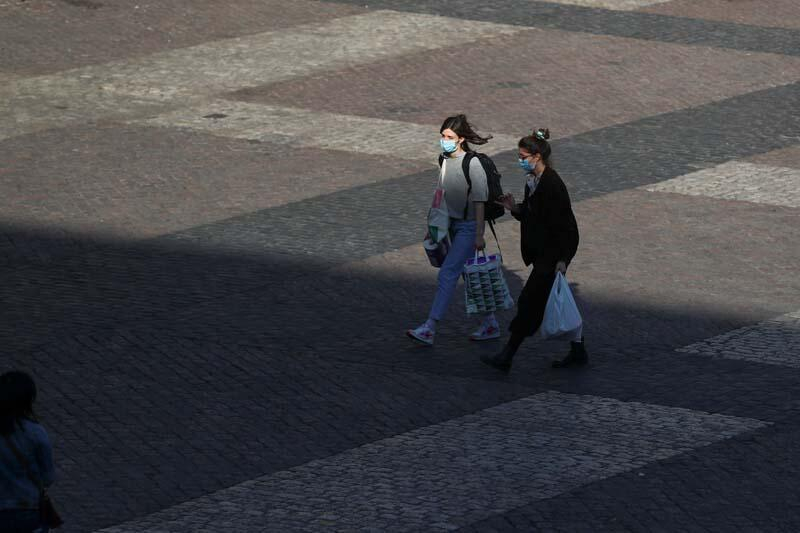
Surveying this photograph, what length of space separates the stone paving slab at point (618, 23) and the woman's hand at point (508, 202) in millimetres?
11077

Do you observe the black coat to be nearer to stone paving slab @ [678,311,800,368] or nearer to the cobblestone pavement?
the cobblestone pavement

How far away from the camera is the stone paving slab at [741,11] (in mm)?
22719

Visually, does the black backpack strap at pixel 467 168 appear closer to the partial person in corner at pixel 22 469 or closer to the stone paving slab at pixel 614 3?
the partial person in corner at pixel 22 469

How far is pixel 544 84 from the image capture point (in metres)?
19.0

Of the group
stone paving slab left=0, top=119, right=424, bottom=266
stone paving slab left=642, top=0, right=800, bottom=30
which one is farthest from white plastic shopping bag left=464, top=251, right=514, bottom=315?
stone paving slab left=642, top=0, right=800, bottom=30

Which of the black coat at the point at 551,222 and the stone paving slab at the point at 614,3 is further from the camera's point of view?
the stone paving slab at the point at 614,3

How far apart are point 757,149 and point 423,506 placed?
884 centimetres

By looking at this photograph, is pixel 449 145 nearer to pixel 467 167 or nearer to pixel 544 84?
pixel 467 167

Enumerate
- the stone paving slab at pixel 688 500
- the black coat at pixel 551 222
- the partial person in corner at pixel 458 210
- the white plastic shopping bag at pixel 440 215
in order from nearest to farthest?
1. the stone paving slab at pixel 688 500
2. the black coat at pixel 551 222
3. the partial person in corner at pixel 458 210
4. the white plastic shopping bag at pixel 440 215

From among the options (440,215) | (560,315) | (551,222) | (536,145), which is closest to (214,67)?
(440,215)

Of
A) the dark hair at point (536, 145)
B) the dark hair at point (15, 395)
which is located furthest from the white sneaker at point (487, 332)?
the dark hair at point (15, 395)

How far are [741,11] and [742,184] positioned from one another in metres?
9.26

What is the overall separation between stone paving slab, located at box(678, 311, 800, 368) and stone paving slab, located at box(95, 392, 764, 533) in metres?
1.13

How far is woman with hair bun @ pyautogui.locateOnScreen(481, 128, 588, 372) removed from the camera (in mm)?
10273
